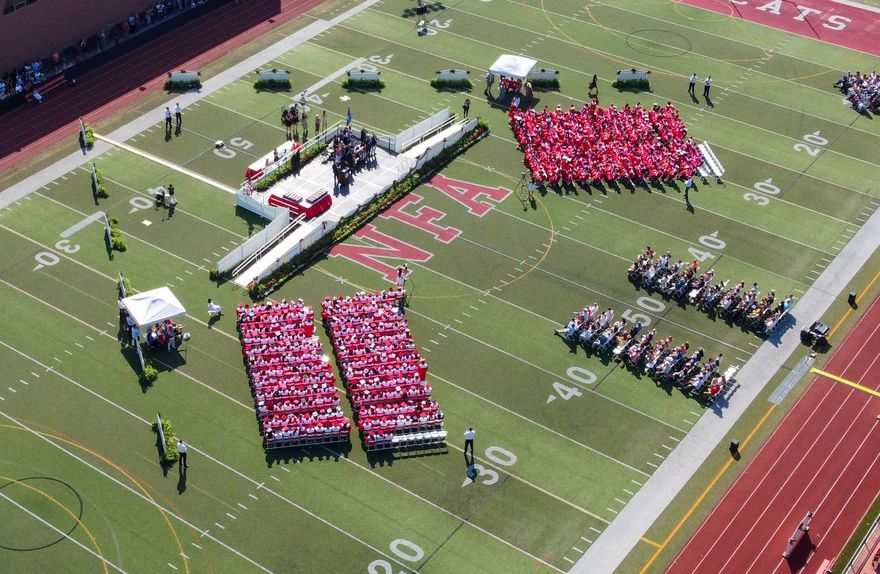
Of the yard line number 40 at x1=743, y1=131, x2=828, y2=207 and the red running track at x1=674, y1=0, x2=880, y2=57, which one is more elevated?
the red running track at x1=674, y1=0, x2=880, y2=57

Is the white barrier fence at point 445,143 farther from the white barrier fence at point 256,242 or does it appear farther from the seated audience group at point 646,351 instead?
the seated audience group at point 646,351

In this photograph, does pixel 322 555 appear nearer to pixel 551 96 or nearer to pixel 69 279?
pixel 69 279

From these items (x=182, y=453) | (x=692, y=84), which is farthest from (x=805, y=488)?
(x=692, y=84)

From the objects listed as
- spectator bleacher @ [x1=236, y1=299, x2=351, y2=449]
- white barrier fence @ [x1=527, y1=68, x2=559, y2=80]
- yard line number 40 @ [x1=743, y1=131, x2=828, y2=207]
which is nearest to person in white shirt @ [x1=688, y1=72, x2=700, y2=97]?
yard line number 40 @ [x1=743, y1=131, x2=828, y2=207]

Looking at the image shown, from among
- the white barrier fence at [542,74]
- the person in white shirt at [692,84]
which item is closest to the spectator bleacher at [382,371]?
the white barrier fence at [542,74]

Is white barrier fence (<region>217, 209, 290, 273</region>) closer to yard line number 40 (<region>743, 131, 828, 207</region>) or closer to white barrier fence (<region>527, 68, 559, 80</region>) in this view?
white barrier fence (<region>527, 68, 559, 80</region>)

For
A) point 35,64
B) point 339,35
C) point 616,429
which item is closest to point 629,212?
point 616,429
